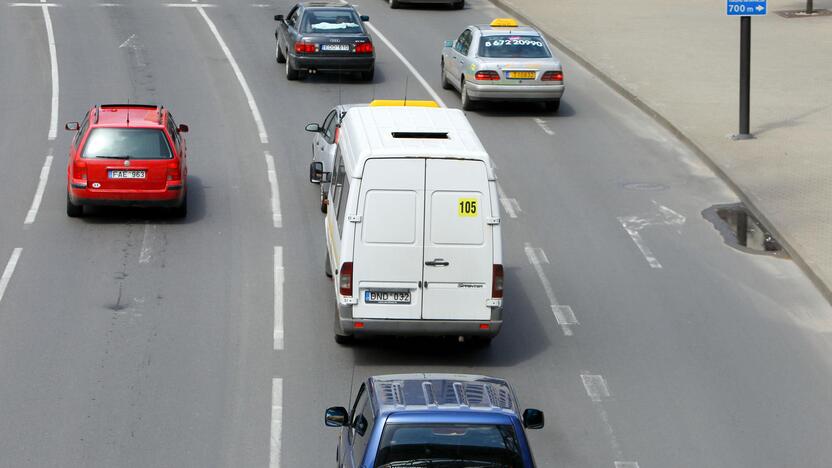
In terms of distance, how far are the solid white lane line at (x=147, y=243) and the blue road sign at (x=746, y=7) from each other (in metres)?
11.7

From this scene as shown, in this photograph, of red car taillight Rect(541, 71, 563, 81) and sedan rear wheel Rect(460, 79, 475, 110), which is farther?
sedan rear wheel Rect(460, 79, 475, 110)

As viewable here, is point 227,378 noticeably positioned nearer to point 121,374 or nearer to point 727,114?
point 121,374

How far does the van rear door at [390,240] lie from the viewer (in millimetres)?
15711

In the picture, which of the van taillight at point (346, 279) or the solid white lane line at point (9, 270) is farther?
the solid white lane line at point (9, 270)

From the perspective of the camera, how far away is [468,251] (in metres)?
15.8

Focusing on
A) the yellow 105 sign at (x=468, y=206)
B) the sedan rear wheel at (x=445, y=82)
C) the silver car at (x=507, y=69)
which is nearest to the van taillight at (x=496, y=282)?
the yellow 105 sign at (x=468, y=206)

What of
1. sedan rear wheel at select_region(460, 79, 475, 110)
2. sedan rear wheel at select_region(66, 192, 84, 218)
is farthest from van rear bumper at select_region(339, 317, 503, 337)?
sedan rear wheel at select_region(460, 79, 475, 110)

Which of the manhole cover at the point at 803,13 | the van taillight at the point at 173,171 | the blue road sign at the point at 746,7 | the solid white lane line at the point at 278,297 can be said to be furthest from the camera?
the manhole cover at the point at 803,13

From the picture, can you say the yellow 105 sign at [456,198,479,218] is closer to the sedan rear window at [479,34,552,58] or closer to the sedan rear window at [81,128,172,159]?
the sedan rear window at [81,128,172,159]

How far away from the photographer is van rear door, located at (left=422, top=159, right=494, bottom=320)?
15.7 m

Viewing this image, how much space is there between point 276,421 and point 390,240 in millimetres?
2501

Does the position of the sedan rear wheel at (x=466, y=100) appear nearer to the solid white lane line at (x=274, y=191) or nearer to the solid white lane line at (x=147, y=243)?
the solid white lane line at (x=274, y=191)

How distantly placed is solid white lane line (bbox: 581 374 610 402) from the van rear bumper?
45.9 inches

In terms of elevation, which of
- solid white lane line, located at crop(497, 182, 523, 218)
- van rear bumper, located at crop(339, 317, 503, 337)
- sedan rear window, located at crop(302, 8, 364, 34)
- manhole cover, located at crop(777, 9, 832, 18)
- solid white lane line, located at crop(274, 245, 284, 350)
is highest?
sedan rear window, located at crop(302, 8, 364, 34)
